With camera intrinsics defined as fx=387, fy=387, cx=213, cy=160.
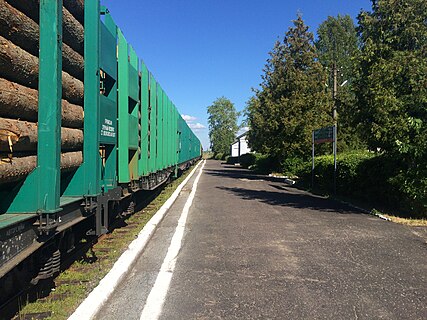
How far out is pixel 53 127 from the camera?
3783 mm

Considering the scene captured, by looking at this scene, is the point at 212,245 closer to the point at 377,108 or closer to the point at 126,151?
the point at 126,151

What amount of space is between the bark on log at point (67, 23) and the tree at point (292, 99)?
2238cm

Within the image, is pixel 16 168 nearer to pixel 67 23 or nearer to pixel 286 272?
pixel 67 23

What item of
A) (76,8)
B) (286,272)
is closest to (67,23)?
(76,8)

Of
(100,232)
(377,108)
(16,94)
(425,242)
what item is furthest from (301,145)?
(16,94)

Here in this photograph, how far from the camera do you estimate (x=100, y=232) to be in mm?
5402

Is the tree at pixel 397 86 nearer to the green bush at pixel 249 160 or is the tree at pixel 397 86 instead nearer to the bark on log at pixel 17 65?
the bark on log at pixel 17 65

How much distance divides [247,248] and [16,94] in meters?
4.59

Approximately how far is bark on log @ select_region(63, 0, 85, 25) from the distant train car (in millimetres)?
12

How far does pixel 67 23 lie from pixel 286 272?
13.8 ft

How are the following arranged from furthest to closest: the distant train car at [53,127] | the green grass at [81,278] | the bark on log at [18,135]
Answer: the green grass at [81,278]
the distant train car at [53,127]
the bark on log at [18,135]

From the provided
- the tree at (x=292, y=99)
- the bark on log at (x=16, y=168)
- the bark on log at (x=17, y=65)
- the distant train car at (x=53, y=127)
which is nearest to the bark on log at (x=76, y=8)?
the distant train car at (x=53, y=127)

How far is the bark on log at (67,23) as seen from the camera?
11.5 feet

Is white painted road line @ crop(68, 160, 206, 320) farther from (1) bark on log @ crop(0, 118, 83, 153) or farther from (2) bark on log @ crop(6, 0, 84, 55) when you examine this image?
(2) bark on log @ crop(6, 0, 84, 55)
